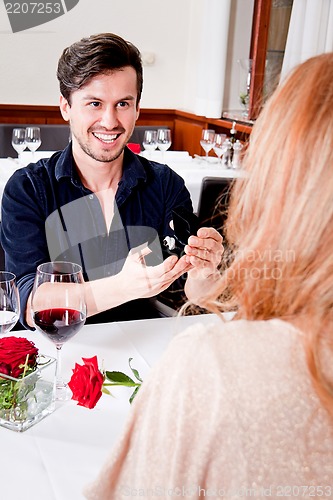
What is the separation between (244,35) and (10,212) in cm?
353

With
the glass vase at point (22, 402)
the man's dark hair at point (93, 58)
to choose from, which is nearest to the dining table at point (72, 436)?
the glass vase at point (22, 402)

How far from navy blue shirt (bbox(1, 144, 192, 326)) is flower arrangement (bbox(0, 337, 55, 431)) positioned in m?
0.56

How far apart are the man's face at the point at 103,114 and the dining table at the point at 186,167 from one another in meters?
1.08

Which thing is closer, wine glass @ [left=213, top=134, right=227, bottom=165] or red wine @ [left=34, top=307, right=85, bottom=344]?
red wine @ [left=34, top=307, right=85, bottom=344]

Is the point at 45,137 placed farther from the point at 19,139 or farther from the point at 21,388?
the point at 21,388

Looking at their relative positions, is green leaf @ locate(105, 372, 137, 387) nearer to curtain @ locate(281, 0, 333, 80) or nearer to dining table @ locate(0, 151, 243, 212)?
dining table @ locate(0, 151, 243, 212)

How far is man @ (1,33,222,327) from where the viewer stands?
5.39 feet

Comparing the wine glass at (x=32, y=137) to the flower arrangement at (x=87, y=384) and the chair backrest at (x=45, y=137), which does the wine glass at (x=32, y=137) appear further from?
the flower arrangement at (x=87, y=384)

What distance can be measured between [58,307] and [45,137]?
2994 mm

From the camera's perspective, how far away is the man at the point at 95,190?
1.64 metres

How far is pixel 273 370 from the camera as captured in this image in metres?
0.62

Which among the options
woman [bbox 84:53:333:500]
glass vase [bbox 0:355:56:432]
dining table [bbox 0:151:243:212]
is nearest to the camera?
woman [bbox 84:53:333:500]

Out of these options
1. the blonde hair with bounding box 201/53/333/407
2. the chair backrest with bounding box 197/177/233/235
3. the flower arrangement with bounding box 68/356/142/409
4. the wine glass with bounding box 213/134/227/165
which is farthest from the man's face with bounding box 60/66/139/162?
the wine glass with bounding box 213/134/227/165

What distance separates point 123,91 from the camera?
A: 1746mm
